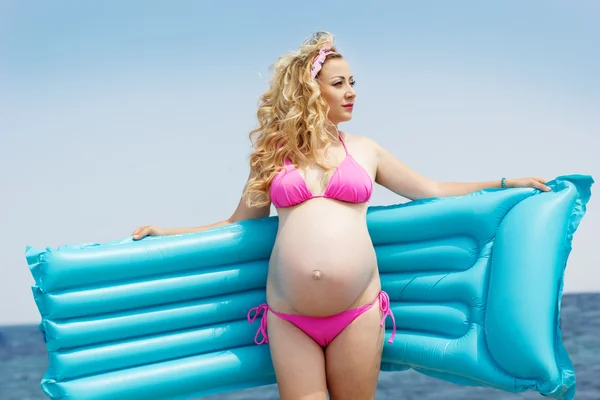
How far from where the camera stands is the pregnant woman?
2.66 metres

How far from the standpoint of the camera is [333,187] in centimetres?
274

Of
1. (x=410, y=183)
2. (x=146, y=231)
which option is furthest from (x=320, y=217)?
(x=146, y=231)

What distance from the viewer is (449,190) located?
3051 millimetres

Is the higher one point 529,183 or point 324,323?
point 529,183

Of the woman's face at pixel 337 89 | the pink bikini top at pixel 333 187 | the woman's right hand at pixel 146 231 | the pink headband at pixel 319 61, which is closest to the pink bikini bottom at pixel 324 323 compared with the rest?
the pink bikini top at pixel 333 187

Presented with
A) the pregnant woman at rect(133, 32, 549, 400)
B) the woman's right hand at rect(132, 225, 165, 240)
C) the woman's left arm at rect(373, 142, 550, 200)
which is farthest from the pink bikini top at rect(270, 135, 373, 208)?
the woman's right hand at rect(132, 225, 165, 240)

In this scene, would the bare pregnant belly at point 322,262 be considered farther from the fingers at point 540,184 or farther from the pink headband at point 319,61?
the fingers at point 540,184

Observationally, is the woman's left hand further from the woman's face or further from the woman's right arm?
the woman's right arm

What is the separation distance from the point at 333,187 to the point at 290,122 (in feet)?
1.10

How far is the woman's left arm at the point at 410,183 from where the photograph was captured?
300cm

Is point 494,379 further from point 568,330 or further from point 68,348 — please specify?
point 568,330

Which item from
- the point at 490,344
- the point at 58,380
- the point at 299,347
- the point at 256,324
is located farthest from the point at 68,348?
the point at 490,344

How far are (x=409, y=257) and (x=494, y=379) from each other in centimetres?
60

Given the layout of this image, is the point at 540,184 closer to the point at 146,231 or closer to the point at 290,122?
the point at 290,122
